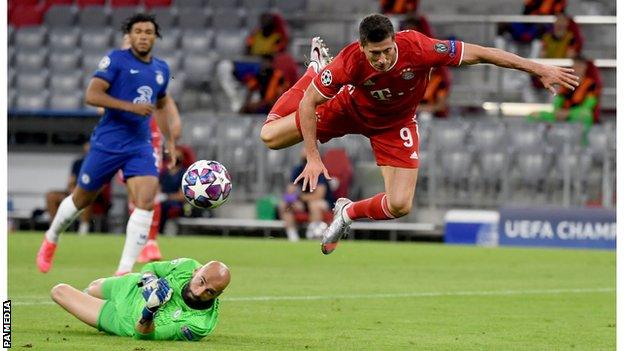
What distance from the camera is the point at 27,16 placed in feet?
86.6

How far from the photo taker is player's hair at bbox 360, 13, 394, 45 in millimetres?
9289

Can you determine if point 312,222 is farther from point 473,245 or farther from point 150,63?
point 150,63

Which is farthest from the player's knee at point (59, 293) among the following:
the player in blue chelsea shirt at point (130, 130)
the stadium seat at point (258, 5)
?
the stadium seat at point (258, 5)

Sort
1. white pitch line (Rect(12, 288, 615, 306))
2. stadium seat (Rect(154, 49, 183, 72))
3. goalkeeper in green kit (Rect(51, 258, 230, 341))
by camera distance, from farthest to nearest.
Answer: stadium seat (Rect(154, 49, 183, 72)) → white pitch line (Rect(12, 288, 615, 306)) → goalkeeper in green kit (Rect(51, 258, 230, 341))

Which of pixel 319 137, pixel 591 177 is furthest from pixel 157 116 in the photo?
pixel 591 177

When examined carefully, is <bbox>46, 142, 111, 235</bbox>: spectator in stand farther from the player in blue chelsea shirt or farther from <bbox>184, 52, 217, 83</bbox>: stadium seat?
the player in blue chelsea shirt

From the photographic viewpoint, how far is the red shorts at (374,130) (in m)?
11.0

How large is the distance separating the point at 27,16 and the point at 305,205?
8.01 m

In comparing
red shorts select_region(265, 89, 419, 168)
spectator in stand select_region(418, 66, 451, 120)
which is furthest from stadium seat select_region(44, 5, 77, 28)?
red shorts select_region(265, 89, 419, 168)

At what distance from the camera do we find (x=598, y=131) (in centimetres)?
2102

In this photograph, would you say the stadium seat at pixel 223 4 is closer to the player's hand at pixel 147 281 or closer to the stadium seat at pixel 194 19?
the stadium seat at pixel 194 19

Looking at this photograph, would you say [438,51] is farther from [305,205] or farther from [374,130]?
[305,205]

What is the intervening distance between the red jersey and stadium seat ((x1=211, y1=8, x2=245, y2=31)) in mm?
14880

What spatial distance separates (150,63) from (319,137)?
234 centimetres
